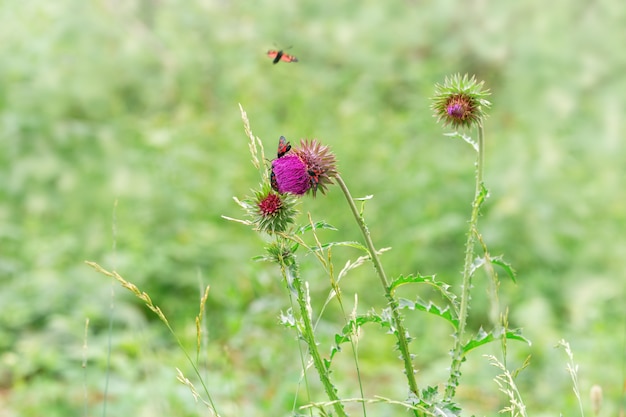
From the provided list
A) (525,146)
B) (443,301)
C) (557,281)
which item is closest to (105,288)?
(443,301)

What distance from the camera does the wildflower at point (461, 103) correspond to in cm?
104

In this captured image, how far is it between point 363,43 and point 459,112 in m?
4.65

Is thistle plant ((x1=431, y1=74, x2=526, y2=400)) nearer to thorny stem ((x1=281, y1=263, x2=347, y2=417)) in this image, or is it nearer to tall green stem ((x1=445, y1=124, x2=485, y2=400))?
tall green stem ((x1=445, y1=124, x2=485, y2=400))

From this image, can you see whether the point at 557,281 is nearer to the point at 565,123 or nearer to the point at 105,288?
the point at 565,123

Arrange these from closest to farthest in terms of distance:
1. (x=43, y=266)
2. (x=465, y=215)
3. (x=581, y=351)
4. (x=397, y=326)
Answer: (x=397, y=326), (x=581, y=351), (x=43, y=266), (x=465, y=215)

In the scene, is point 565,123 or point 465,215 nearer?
point 465,215

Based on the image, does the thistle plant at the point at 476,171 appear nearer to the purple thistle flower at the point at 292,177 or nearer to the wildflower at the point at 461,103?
the wildflower at the point at 461,103

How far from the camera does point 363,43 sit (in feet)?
18.2

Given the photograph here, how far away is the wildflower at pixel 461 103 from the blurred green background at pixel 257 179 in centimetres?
139

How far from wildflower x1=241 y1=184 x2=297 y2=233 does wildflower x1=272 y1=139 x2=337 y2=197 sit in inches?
2.5

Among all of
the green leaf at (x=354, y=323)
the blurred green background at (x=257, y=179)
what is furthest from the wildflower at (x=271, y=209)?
the blurred green background at (x=257, y=179)

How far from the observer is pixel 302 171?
0.95m

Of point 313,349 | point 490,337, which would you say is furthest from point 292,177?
point 490,337

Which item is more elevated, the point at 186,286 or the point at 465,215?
the point at 465,215
